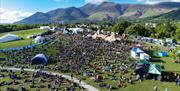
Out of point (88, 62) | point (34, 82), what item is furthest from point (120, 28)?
point (34, 82)

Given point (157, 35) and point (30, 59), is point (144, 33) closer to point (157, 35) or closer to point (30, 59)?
point (157, 35)

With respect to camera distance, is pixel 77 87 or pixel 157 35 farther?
pixel 157 35

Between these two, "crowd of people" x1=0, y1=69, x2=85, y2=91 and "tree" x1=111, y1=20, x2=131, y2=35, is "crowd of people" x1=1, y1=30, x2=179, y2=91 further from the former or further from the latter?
"tree" x1=111, y1=20, x2=131, y2=35

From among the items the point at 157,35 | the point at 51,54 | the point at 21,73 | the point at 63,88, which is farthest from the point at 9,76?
the point at 157,35

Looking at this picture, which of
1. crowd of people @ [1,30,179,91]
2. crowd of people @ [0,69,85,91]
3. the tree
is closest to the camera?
crowd of people @ [0,69,85,91]

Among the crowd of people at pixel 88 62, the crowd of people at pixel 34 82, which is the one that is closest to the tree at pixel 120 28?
the crowd of people at pixel 88 62

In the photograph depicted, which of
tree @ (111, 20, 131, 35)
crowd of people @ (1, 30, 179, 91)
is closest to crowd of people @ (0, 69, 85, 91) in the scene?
crowd of people @ (1, 30, 179, 91)

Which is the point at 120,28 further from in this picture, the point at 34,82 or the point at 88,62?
the point at 34,82

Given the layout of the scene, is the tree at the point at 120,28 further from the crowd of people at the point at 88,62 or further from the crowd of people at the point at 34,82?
the crowd of people at the point at 34,82

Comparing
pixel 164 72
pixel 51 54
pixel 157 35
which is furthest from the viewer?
pixel 157 35

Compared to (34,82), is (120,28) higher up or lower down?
lower down

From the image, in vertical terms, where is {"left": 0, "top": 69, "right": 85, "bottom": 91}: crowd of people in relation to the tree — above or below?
above
